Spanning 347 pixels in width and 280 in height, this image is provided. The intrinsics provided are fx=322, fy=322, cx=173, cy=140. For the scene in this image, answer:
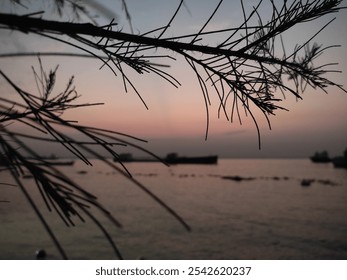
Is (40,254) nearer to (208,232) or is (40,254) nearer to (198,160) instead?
(208,232)

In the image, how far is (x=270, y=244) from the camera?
8.37 meters

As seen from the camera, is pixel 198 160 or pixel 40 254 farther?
pixel 198 160

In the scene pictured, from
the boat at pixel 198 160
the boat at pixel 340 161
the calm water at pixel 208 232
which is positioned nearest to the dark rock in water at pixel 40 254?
the calm water at pixel 208 232

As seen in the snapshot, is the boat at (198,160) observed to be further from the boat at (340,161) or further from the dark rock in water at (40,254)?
the dark rock in water at (40,254)

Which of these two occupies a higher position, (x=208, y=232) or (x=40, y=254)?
(x=40, y=254)

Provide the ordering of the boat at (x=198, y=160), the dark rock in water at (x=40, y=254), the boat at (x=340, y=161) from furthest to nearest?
the boat at (x=198, y=160), the boat at (x=340, y=161), the dark rock in water at (x=40, y=254)

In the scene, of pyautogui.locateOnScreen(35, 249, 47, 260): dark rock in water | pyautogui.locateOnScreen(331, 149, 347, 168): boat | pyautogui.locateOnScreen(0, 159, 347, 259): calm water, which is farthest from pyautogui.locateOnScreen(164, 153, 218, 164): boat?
pyautogui.locateOnScreen(35, 249, 47, 260): dark rock in water

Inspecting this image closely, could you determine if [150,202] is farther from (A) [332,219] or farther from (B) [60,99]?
(B) [60,99]

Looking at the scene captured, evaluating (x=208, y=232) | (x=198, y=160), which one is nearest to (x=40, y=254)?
(x=208, y=232)

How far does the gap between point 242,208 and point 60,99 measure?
13650mm

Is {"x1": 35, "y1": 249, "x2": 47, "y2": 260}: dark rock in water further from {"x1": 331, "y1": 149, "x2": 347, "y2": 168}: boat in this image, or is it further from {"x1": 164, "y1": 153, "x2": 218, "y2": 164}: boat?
{"x1": 164, "y1": 153, "x2": 218, "y2": 164}: boat

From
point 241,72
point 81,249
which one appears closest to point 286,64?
point 241,72

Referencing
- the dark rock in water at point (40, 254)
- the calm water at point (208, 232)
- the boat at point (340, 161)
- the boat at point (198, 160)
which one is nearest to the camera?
the dark rock in water at point (40, 254)

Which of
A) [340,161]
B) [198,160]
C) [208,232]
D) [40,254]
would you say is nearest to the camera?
[40,254]
